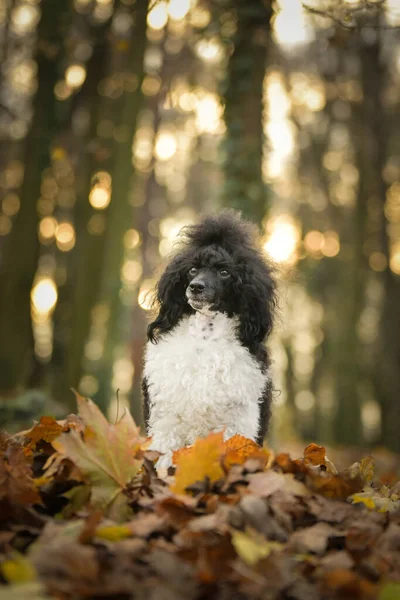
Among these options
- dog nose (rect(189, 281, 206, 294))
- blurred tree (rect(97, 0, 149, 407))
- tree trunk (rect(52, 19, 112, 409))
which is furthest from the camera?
blurred tree (rect(97, 0, 149, 407))

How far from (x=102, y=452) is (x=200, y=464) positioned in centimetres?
42

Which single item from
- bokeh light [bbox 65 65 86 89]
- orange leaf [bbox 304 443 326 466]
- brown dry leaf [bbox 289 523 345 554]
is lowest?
brown dry leaf [bbox 289 523 345 554]

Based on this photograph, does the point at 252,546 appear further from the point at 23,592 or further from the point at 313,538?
the point at 23,592

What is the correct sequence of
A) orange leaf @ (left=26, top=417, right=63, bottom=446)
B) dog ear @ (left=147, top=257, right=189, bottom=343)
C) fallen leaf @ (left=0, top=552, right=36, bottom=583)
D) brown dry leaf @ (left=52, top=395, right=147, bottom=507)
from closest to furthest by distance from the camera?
fallen leaf @ (left=0, top=552, right=36, bottom=583)
brown dry leaf @ (left=52, top=395, right=147, bottom=507)
orange leaf @ (left=26, top=417, right=63, bottom=446)
dog ear @ (left=147, top=257, right=189, bottom=343)

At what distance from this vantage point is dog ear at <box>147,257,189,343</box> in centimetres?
Answer: 476

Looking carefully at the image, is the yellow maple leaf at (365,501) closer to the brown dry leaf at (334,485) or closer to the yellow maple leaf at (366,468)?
the brown dry leaf at (334,485)

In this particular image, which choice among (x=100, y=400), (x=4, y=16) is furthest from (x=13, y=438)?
(x=4, y=16)

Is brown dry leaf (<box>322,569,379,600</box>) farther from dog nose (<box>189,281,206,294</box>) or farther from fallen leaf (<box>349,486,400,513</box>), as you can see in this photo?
dog nose (<box>189,281,206,294</box>)

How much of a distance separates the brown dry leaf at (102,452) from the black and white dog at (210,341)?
4.47 feet

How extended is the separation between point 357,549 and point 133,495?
3.06 ft

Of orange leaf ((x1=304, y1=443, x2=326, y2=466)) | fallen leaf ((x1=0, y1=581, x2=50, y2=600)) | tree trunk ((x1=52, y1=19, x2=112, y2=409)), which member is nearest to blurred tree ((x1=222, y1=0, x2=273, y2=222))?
tree trunk ((x1=52, y1=19, x2=112, y2=409))

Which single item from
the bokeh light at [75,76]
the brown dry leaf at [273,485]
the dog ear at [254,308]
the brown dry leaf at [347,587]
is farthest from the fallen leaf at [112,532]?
the bokeh light at [75,76]

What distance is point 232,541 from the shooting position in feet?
7.32

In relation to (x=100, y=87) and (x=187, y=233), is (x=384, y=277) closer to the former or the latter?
(x=100, y=87)
